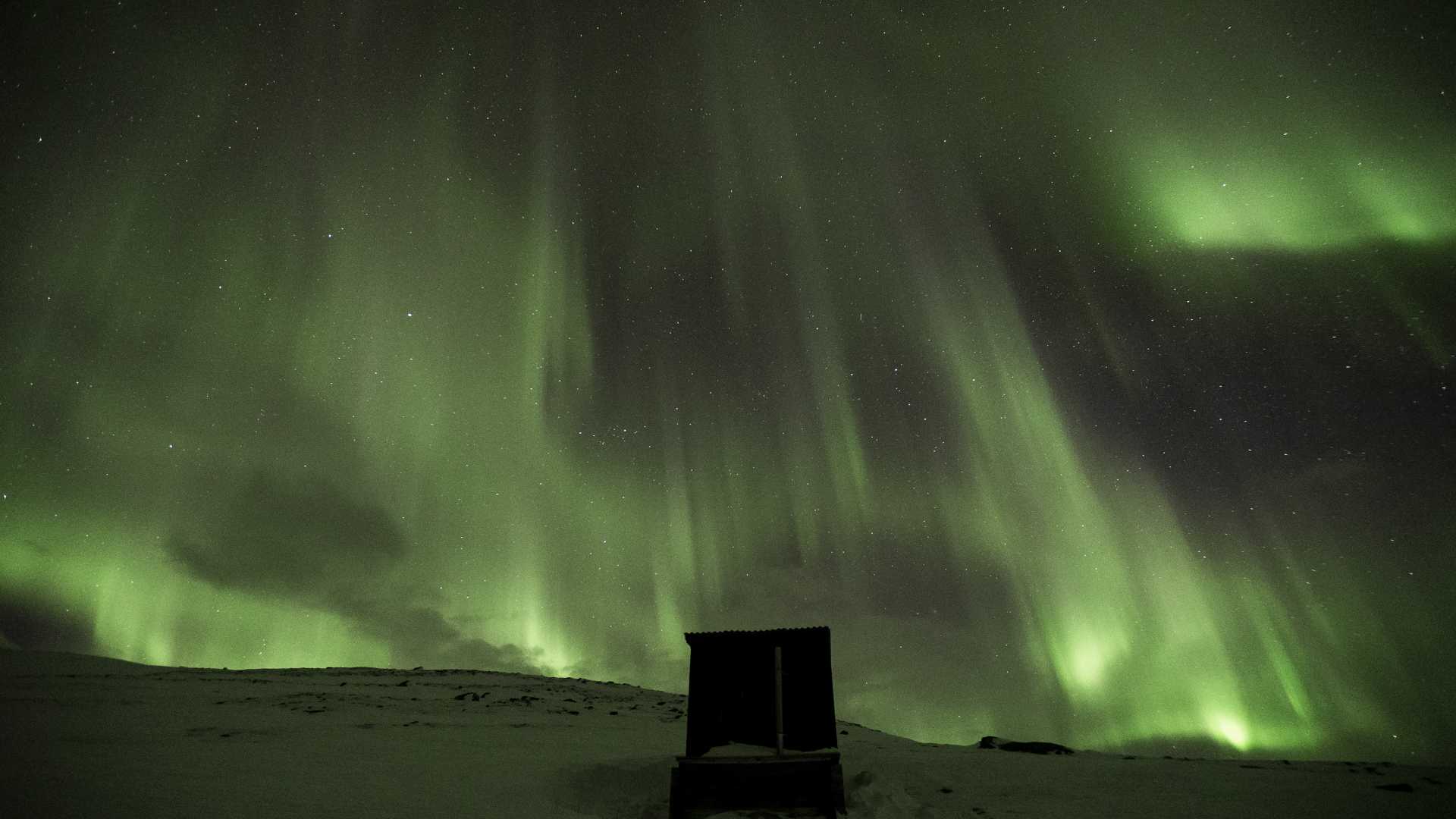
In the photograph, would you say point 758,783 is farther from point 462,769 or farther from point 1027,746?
point 1027,746

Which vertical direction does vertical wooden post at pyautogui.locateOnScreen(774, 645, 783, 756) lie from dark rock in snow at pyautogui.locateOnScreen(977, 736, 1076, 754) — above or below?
above

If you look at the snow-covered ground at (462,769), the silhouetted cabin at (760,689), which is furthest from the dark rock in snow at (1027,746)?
the silhouetted cabin at (760,689)

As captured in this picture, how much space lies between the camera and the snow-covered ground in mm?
14391

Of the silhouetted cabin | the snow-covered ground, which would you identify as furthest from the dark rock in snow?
the silhouetted cabin

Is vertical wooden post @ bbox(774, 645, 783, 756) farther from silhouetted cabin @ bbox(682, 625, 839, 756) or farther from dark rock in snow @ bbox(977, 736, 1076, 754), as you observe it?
dark rock in snow @ bbox(977, 736, 1076, 754)

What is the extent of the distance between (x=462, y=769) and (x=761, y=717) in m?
8.07

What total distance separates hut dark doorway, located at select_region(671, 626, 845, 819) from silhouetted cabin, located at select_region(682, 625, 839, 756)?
0.02 meters

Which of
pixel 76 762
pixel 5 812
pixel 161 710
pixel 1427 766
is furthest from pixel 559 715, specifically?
pixel 1427 766

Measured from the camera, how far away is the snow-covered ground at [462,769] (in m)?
14.4

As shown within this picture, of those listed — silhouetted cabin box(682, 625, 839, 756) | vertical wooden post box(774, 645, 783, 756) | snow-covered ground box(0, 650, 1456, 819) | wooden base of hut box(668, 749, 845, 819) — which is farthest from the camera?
silhouetted cabin box(682, 625, 839, 756)

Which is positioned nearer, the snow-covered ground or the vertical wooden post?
the snow-covered ground

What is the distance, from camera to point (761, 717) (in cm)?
1591

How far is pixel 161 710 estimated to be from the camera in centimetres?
2305

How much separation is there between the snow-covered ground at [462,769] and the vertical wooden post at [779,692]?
171 cm
